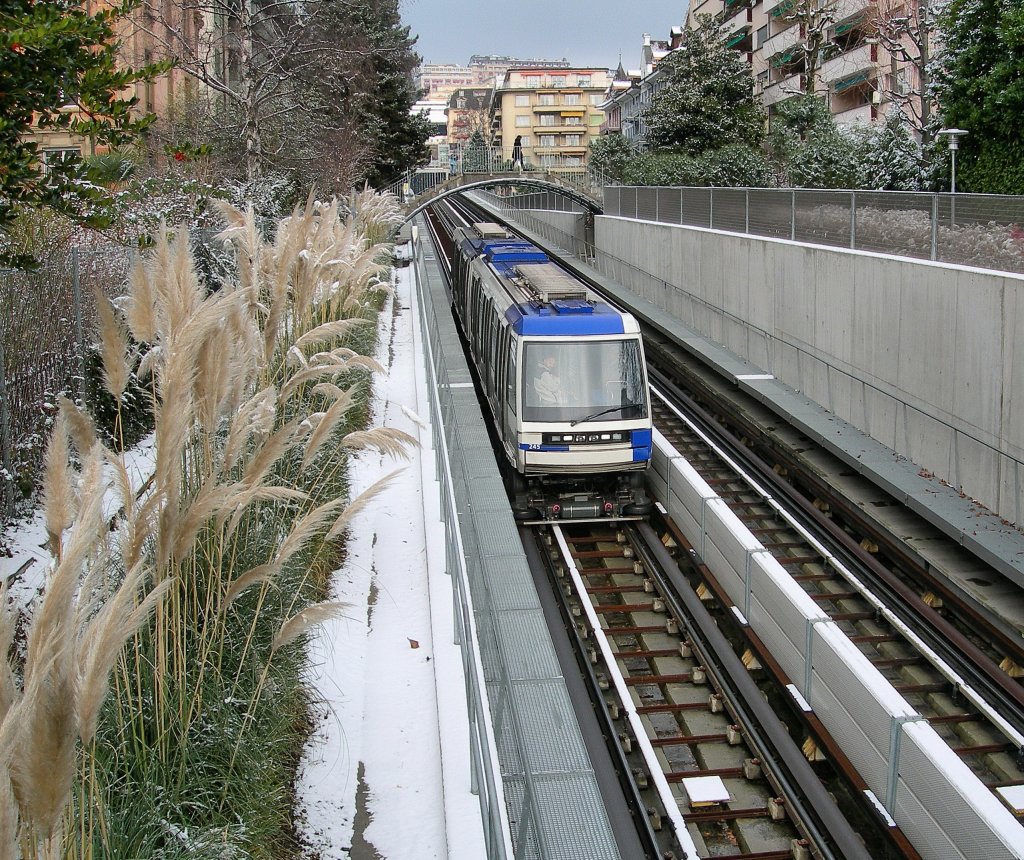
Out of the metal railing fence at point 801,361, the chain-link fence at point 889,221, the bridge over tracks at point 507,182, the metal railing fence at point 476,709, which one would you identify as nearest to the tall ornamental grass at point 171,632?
the metal railing fence at point 476,709

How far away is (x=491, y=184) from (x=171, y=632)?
52.6 meters

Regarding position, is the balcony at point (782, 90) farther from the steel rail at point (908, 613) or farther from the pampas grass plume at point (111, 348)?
the pampas grass plume at point (111, 348)

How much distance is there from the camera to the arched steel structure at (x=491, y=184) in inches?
1811

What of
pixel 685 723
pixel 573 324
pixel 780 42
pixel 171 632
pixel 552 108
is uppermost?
pixel 552 108

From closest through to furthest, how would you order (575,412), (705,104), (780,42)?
1. (575,412)
2. (705,104)
3. (780,42)

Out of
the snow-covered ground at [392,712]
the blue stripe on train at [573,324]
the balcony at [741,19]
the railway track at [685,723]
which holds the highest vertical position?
the balcony at [741,19]

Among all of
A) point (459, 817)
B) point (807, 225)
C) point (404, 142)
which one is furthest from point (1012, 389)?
point (404, 142)

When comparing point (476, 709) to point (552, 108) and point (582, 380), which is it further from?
point (552, 108)

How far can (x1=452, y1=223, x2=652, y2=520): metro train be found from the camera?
12.4 meters

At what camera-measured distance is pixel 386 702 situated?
679 cm

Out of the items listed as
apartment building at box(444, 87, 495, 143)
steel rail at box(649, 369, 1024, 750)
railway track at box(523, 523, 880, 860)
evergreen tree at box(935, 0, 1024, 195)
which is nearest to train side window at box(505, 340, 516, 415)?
railway track at box(523, 523, 880, 860)

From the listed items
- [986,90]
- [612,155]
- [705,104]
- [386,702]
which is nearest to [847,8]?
[705,104]

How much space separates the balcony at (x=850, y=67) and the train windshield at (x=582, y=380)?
33.1 meters

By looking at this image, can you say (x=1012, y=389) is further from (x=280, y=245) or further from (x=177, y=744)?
(x=177, y=744)
